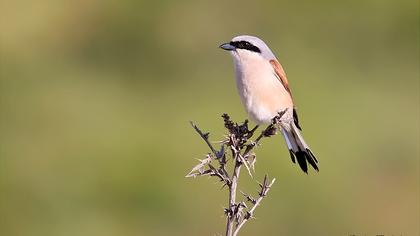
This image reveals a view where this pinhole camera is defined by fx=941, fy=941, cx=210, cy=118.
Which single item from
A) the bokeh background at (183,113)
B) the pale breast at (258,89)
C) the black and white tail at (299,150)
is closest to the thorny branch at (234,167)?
the pale breast at (258,89)

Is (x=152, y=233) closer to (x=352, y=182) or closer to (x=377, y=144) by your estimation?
(x=352, y=182)

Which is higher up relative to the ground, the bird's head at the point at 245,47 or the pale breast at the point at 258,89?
the bird's head at the point at 245,47

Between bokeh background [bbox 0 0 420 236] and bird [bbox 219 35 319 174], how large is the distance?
2.33m

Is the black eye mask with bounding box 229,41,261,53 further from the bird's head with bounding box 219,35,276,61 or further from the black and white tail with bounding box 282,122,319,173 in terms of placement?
the black and white tail with bounding box 282,122,319,173

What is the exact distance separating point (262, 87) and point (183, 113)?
4570mm

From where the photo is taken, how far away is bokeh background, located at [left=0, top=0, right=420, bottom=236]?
772 cm

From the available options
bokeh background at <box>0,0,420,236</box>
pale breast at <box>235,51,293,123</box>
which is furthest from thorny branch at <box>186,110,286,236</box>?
bokeh background at <box>0,0,420,236</box>

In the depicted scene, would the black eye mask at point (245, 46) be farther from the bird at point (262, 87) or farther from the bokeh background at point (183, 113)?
the bokeh background at point (183, 113)

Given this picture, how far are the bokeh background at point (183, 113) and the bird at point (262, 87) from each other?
2.33 meters

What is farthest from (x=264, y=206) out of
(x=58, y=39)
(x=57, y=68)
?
(x=58, y=39)

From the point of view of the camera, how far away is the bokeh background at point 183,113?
304 inches

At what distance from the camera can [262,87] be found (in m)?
5.02

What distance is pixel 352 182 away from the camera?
844cm

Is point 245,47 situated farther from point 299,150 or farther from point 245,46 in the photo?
point 299,150
